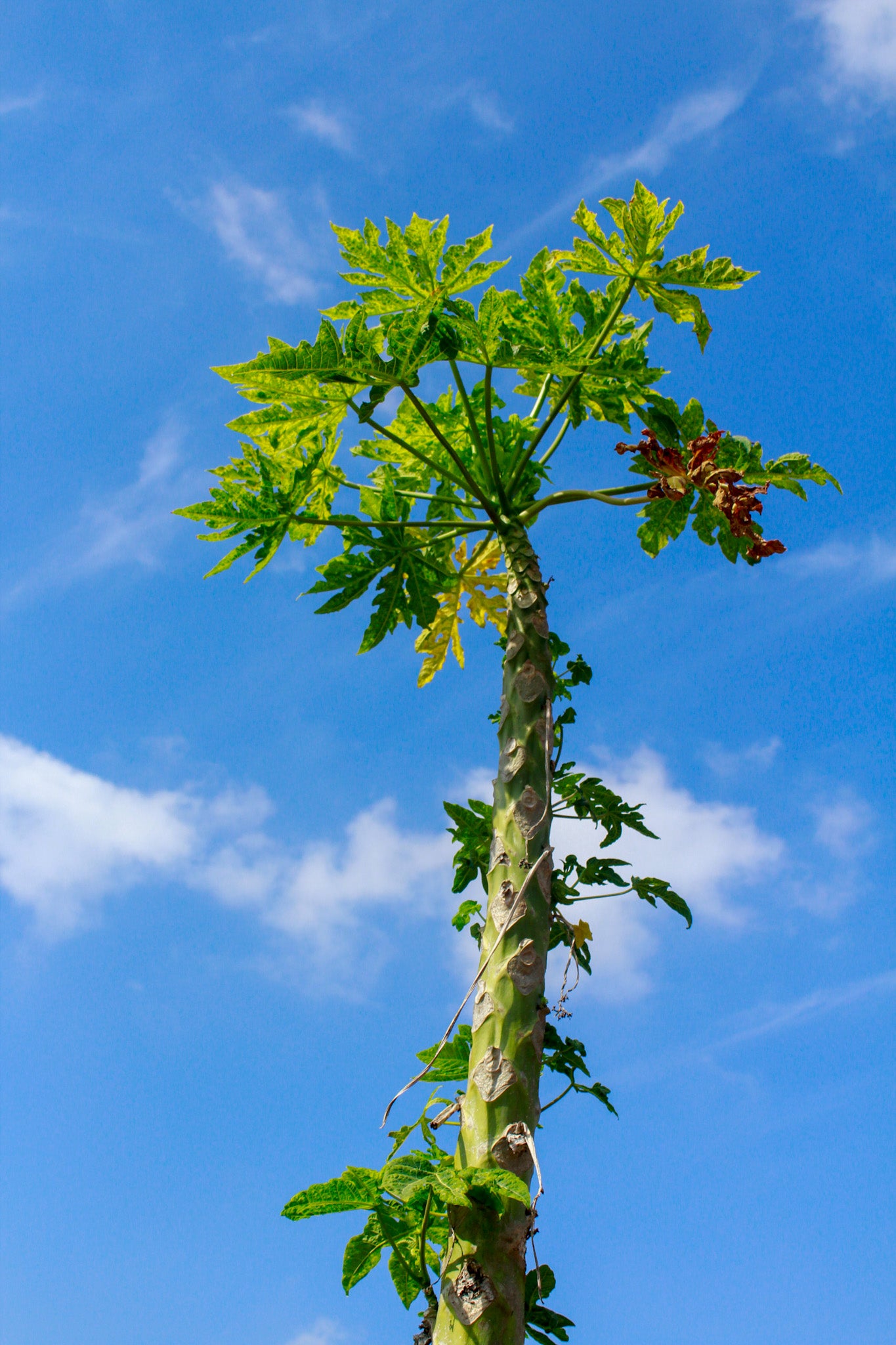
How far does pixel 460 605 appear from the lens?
13.6 ft

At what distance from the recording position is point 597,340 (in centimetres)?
336

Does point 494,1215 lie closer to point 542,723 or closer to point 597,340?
point 542,723

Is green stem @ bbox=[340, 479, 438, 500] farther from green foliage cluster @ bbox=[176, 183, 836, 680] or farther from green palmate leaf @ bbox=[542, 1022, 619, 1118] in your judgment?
green palmate leaf @ bbox=[542, 1022, 619, 1118]

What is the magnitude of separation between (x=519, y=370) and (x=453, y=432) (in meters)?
0.56

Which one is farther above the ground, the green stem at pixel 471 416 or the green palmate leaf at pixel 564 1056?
the green stem at pixel 471 416

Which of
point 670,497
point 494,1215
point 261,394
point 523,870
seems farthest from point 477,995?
point 261,394

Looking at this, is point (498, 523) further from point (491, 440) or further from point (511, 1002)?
point (511, 1002)

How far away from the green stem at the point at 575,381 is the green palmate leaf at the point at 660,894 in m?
1.55

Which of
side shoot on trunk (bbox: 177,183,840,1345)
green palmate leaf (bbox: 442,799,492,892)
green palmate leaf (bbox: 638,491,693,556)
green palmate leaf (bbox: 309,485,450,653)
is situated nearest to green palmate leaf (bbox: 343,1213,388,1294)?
side shoot on trunk (bbox: 177,183,840,1345)

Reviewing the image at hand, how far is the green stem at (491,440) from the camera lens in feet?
10.8

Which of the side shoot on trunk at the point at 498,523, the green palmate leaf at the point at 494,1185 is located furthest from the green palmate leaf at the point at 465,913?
the green palmate leaf at the point at 494,1185

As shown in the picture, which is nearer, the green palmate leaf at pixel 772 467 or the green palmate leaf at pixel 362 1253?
the green palmate leaf at pixel 362 1253

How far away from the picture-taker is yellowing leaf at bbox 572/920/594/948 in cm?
338

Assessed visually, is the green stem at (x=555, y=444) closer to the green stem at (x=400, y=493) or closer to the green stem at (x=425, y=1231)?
the green stem at (x=400, y=493)
